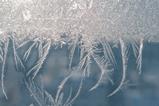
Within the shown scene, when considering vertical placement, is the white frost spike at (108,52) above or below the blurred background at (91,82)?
above

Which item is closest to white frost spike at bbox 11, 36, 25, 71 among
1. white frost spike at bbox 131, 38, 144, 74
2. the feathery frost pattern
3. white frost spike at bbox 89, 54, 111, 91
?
the feathery frost pattern

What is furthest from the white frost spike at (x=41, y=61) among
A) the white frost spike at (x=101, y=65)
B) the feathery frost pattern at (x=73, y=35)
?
the white frost spike at (x=101, y=65)

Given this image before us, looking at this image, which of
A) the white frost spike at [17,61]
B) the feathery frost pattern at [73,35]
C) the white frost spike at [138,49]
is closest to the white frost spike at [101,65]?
the feathery frost pattern at [73,35]

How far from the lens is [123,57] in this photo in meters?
2.08

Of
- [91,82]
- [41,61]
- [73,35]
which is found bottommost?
[91,82]

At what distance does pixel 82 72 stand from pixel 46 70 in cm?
18

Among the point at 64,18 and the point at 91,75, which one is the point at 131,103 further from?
the point at 64,18

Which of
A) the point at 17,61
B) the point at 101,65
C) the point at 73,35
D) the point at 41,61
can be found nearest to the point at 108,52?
the point at 101,65

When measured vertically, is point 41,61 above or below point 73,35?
below

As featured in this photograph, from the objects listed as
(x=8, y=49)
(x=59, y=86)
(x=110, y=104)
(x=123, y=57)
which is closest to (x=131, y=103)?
(x=110, y=104)

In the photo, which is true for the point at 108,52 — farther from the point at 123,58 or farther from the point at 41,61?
the point at 41,61

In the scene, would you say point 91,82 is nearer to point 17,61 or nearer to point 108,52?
point 108,52

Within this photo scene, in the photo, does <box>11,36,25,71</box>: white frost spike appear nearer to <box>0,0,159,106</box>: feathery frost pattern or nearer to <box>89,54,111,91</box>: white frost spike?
<box>0,0,159,106</box>: feathery frost pattern

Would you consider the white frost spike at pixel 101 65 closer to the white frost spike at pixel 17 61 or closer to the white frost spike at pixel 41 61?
the white frost spike at pixel 41 61
